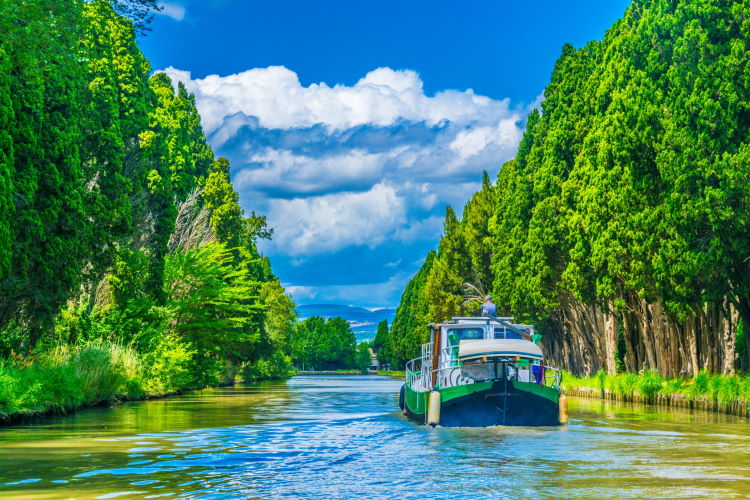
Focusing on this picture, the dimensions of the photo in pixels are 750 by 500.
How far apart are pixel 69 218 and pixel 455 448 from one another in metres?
14.0

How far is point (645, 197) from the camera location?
106 ft

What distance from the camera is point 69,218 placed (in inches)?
1067

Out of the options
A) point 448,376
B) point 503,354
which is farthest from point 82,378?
point 503,354

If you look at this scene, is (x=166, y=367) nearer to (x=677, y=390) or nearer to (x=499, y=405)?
(x=499, y=405)

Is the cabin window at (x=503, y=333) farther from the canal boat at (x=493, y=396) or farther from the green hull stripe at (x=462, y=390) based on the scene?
the green hull stripe at (x=462, y=390)

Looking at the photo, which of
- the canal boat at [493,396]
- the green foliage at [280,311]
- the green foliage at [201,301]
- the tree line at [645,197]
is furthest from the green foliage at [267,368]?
the canal boat at [493,396]

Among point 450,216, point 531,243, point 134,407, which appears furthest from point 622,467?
point 450,216

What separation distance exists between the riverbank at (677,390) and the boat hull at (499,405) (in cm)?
688

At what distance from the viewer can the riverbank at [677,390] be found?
28.2 meters

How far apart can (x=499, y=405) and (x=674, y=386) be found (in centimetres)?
1228

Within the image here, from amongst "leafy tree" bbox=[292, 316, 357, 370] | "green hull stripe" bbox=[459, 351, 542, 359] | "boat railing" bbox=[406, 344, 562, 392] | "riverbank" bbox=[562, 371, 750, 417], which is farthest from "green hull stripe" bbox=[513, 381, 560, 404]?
"leafy tree" bbox=[292, 316, 357, 370]

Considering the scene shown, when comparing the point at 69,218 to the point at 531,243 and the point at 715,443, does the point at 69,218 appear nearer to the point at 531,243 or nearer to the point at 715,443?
the point at 715,443

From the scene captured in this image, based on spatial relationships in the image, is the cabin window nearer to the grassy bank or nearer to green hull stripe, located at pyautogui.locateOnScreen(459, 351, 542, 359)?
green hull stripe, located at pyautogui.locateOnScreen(459, 351, 542, 359)

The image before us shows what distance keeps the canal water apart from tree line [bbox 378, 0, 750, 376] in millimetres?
5160
